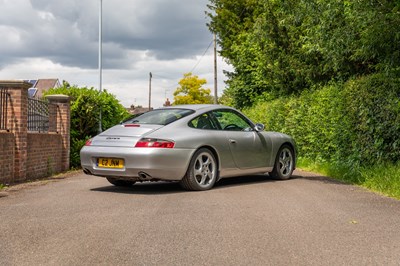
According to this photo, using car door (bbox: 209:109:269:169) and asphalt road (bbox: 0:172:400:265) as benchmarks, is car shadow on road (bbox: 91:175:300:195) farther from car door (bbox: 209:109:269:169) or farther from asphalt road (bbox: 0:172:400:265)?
car door (bbox: 209:109:269:169)

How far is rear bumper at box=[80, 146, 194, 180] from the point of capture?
7.45m

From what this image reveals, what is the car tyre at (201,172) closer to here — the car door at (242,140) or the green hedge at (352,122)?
the car door at (242,140)

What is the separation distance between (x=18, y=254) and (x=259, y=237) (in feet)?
7.08

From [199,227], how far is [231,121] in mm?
4105

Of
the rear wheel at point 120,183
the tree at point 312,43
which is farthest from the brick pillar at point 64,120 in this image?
the tree at point 312,43

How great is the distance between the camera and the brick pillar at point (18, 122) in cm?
1018

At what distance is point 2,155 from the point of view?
9.52 metres

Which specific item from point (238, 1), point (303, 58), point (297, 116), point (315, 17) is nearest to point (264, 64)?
point (303, 58)

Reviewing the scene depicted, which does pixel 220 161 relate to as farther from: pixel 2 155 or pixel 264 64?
pixel 264 64

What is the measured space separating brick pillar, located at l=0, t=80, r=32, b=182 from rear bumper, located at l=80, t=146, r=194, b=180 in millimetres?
3144

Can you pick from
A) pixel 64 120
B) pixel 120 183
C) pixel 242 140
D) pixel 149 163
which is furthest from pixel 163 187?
pixel 64 120

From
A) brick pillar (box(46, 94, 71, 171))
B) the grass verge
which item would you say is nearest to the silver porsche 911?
the grass verge

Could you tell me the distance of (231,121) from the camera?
9055mm

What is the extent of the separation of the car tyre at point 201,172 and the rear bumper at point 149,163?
0.43 ft
